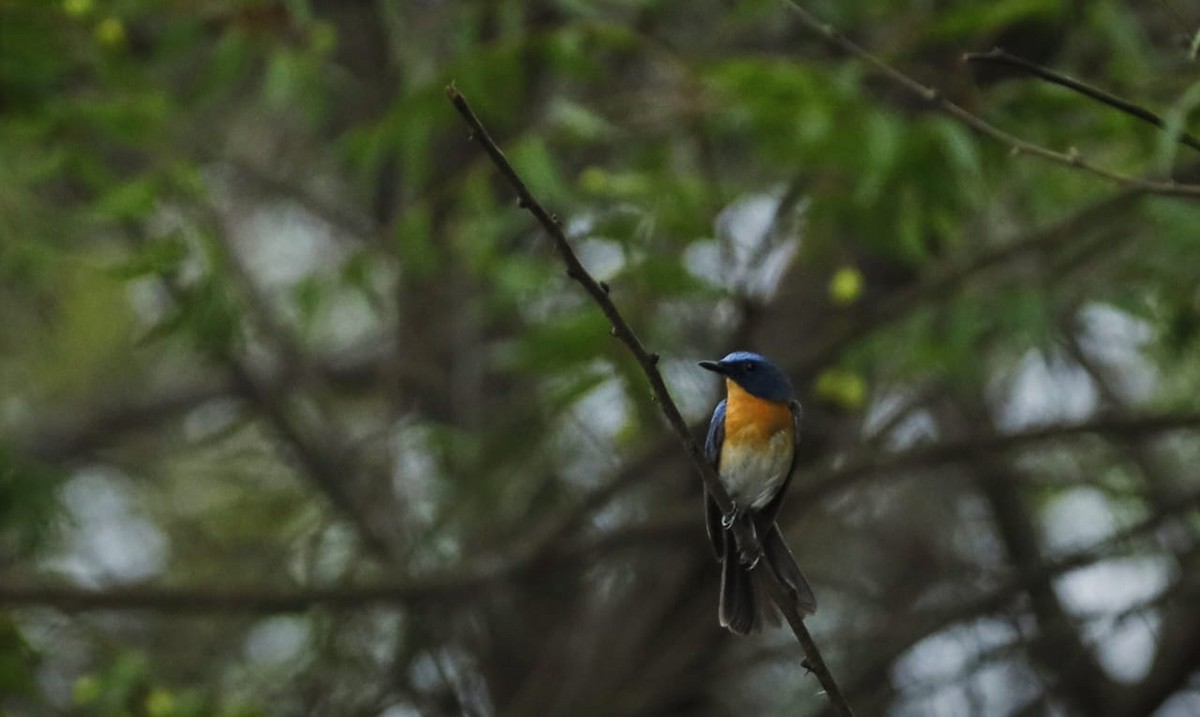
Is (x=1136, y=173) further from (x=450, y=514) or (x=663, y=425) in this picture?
(x=450, y=514)

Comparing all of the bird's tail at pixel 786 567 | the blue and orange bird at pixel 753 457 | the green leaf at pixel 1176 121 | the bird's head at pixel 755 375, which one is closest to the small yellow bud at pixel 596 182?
the blue and orange bird at pixel 753 457

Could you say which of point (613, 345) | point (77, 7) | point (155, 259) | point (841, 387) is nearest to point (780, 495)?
point (613, 345)

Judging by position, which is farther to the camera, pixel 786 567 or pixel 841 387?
pixel 841 387

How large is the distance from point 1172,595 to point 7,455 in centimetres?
408

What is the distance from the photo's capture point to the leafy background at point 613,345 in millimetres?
5191

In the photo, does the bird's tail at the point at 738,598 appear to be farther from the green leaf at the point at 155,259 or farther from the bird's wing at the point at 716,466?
the green leaf at the point at 155,259

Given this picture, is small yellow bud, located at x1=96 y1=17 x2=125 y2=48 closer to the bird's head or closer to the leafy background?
the leafy background

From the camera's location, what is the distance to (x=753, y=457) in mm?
4207

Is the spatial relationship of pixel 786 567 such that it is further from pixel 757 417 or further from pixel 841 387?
pixel 841 387

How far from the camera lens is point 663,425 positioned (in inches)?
241

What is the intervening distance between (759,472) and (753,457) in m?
0.05

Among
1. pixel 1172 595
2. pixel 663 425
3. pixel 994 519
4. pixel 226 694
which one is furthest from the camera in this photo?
pixel 994 519

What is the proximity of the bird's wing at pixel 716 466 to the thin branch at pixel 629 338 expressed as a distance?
1.11m

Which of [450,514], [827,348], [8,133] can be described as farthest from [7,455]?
[827,348]
